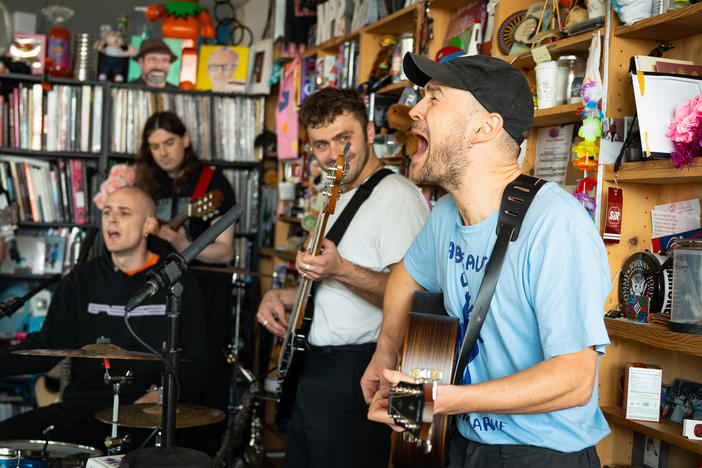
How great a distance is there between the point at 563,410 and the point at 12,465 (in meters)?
1.45

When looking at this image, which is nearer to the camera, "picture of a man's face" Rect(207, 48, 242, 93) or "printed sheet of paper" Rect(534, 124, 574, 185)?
"printed sheet of paper" Rect(534, 124, 574, 185)

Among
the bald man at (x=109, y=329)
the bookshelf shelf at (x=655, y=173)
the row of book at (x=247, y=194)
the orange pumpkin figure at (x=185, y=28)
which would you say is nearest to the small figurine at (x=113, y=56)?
the orange pumpkin figure at (x=185, y=28)

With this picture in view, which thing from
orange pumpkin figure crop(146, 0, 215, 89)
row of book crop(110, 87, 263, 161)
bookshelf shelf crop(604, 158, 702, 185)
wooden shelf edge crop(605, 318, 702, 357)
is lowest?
wooden shelf edge crop(605, 318, 702, 357)

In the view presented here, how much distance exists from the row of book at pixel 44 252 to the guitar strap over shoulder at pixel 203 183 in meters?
0.94

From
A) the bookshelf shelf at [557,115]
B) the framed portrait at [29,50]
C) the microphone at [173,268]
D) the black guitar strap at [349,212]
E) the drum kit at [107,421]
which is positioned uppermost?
the framed portrait at [29,50]

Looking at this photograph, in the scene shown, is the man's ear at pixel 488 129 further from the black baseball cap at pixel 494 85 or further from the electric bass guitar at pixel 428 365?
the electric bass guitar at pixel 428 365

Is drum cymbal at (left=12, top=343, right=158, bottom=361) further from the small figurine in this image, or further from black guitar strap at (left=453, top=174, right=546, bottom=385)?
the small figurine

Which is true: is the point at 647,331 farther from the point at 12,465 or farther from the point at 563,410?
the point at 12,465

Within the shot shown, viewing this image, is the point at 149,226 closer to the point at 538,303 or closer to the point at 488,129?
the point at 488,129

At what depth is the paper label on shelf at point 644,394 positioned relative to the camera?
2141mm

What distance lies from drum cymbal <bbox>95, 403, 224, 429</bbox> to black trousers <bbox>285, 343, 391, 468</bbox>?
288 millimetres

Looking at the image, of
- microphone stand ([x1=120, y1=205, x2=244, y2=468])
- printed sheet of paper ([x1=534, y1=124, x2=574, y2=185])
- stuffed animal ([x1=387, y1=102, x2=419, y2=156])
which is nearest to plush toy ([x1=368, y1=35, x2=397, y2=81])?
stuffed animal ([x1=387, y1=102, x2=419, y2=156])

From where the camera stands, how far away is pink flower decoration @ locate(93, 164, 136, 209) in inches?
178

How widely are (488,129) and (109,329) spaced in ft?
6.51
